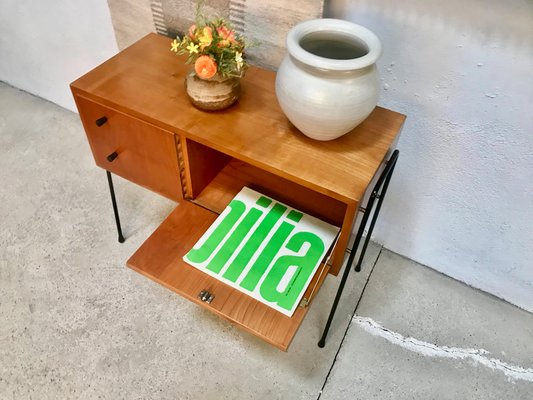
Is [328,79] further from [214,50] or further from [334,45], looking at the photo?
[214,50]

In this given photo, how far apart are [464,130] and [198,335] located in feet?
2.84

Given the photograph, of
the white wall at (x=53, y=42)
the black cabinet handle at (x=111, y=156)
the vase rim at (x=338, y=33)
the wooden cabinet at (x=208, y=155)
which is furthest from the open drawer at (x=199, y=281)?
the white wall at (x=53, y=42)

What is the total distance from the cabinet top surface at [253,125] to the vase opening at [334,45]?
0.50 feet

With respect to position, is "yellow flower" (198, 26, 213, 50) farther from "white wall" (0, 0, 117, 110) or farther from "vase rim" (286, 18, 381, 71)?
"white wall" (0, 0, 117, 110)

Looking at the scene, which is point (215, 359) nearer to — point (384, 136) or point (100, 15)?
point (384, 136)

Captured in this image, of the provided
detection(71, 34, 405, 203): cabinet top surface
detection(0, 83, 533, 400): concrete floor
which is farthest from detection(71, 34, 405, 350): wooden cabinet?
detection(0, 83, 533, 400): concrete floor

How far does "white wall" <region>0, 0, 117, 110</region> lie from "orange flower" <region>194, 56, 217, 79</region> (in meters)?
0.64

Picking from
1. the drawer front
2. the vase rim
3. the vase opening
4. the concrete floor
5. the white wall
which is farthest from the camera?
the white wall

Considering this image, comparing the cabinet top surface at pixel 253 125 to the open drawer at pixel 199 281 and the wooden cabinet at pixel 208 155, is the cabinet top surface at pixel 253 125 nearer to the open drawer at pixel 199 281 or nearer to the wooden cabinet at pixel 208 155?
the wooden cabinet at pixel 208 155

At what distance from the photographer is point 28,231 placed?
151 cm

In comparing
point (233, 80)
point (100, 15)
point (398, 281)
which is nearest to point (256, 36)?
point (233, 80)

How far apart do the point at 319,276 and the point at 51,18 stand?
4.17 feet

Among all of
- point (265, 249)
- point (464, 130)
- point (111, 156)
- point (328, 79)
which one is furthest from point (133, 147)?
point (464, 130)

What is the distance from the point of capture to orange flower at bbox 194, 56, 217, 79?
0.94 meters
